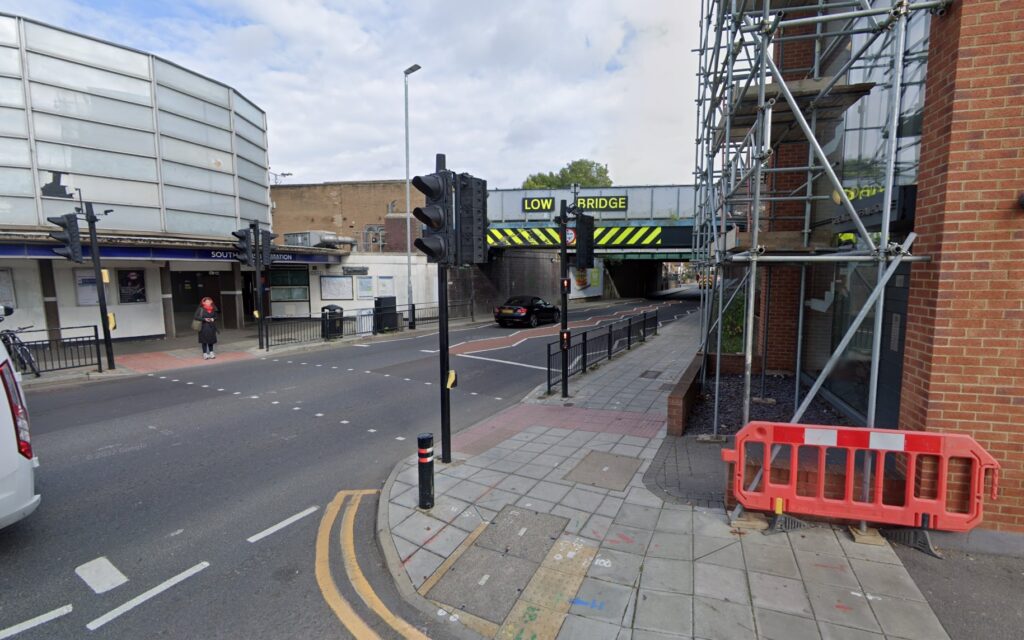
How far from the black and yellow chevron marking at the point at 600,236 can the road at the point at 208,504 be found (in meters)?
15.5

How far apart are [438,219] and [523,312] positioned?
60.2 ft

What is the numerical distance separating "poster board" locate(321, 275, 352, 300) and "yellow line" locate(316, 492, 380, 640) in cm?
1972

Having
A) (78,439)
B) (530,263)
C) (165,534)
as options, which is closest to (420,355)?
(78,439)

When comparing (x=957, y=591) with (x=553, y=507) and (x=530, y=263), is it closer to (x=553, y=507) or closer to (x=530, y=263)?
(x=553, y=507)

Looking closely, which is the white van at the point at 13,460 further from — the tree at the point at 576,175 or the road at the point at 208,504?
the tree at the point at 576,175

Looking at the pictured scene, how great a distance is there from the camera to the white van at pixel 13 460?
13.0 feet

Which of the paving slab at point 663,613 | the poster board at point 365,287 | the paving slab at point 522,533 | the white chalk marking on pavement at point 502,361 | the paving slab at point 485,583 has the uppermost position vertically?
the poster board at point 365,287

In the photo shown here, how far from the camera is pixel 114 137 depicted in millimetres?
16031

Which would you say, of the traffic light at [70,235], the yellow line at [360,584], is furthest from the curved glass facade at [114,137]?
the yellow line at [360,584]

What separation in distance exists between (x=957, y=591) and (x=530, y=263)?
3332cm

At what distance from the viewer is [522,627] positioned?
11.0 ft

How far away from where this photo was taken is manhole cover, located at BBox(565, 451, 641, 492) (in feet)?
18.4

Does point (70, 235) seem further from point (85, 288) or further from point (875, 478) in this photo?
point (875, 478)

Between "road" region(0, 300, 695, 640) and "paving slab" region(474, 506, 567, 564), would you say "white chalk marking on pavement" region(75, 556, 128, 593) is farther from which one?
"paving slab" region(474, 506, 567, 564)
